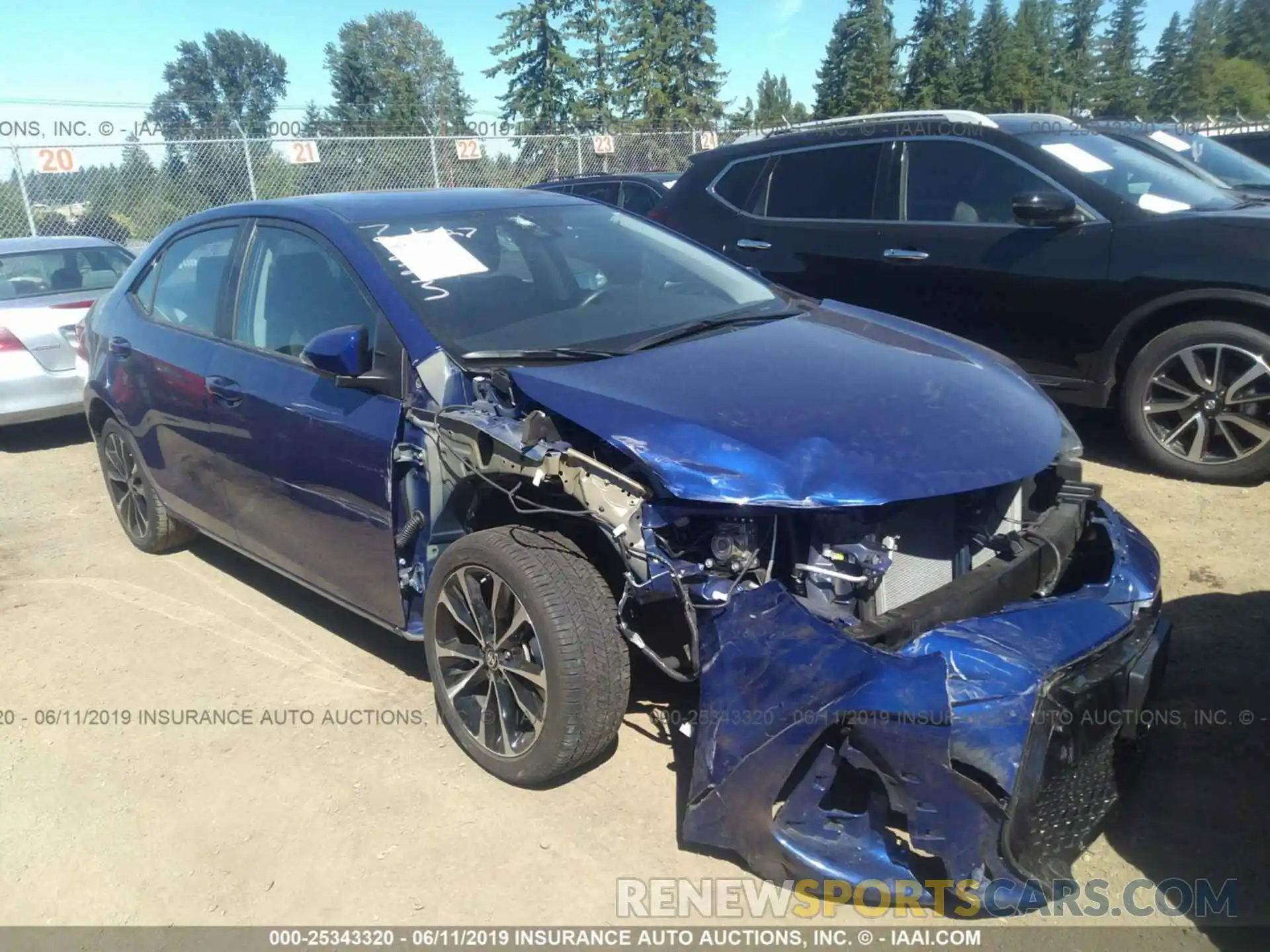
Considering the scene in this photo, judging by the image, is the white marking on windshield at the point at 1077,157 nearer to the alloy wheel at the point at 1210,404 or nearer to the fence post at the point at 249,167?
the alloy wheel at the point at 1210,404

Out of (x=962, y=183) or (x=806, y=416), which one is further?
(x=962, y=183)

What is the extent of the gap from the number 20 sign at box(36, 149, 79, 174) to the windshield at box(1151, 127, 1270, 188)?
13494 millimetres

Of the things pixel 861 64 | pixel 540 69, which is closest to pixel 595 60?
pixel 540 69

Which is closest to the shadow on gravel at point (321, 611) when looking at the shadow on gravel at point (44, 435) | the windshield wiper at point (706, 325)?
the windshield wiper at point (706, 325)

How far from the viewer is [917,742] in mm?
2164

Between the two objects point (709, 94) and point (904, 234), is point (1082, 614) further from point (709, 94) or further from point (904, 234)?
point (709, 94)

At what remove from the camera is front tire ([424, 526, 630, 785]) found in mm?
2701

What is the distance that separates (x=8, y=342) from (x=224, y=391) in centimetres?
443

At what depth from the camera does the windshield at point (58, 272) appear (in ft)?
25.1

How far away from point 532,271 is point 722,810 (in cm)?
205

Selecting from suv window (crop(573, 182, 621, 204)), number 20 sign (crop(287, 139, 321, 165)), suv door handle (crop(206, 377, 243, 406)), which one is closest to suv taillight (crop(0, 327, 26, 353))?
suv door handle (crop(206, 377, 243, 406))

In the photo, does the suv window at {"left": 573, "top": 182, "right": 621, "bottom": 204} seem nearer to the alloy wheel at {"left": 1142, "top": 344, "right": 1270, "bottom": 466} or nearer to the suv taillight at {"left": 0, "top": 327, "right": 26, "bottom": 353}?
the suv taillight at {"left": 0, "top": 327, "right": 26, "bottom": 353}

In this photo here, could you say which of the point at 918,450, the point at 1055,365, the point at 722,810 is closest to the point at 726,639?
the point at 722,810

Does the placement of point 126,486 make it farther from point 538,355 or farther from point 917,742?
point 917,742
